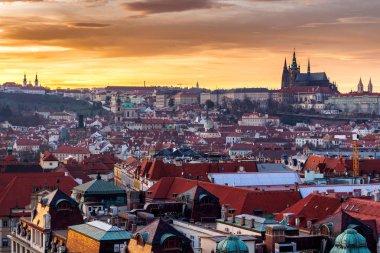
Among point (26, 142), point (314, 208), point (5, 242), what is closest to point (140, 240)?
point (314, 208)

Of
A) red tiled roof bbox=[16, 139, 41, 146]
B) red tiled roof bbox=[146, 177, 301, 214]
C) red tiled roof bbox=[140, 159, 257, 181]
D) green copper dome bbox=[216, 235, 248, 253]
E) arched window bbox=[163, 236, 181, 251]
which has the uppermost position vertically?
green copper dome bbox=[216, 235, 248, 253]

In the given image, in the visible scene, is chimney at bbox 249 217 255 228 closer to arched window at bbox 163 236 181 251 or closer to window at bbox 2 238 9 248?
arched window at bbox 163 236 181 251

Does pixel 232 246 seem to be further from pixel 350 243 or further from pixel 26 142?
pixel 26 142

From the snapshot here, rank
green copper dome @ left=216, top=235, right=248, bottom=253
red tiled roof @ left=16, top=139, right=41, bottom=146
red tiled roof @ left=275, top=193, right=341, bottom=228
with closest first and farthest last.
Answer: green copper dome @ left=216, top=235, right=248, bottom=253 → red tiled roof @ left=275, top=193, right=341, bottom=228 → red tiled roof @ left=16, top=139, right=41, bottom=146

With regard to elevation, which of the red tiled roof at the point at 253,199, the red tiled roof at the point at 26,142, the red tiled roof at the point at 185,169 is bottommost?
the red tiled roof at the point at 26,142

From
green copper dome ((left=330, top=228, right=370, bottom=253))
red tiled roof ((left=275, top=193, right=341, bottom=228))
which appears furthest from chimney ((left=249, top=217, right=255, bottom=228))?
green copper dome ((left=330, top=228, right=370, bottom=253))

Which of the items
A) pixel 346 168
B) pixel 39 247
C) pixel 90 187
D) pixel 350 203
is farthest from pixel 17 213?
pixel 346 168

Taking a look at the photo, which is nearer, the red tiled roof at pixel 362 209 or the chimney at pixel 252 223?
the chimney at pixel 252 223

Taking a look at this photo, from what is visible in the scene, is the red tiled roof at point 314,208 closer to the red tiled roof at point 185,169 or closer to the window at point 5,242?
the window at point 5,242

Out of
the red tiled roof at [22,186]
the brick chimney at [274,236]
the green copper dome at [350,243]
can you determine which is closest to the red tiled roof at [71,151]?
the red tiled roof at [22,186]

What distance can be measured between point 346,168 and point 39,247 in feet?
172

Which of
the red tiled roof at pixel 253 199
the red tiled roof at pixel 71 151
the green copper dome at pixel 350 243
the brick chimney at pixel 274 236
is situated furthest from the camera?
the red tiled roof at pixel 71 151

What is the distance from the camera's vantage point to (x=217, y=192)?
2415 inches

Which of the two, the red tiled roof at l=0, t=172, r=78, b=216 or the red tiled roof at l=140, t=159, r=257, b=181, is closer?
the red tiled roof at l=0, t=172, r=78, b=216
